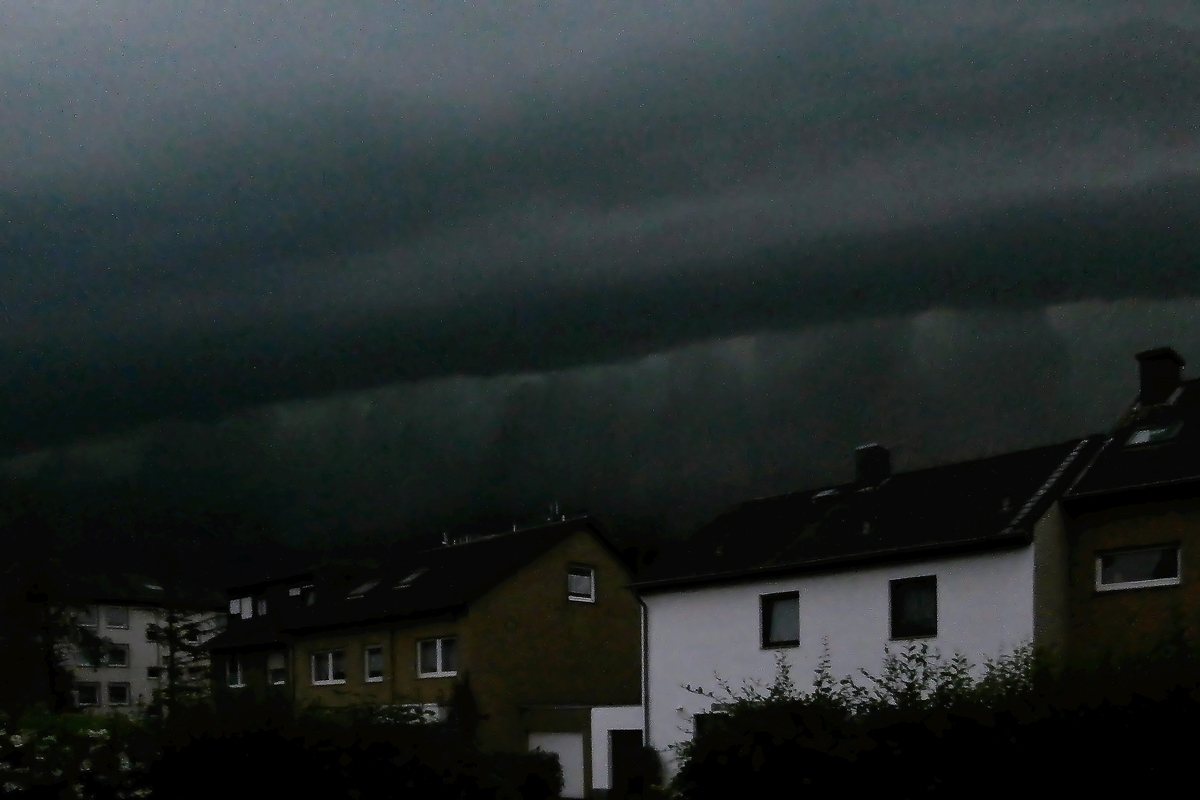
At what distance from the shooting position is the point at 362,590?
4669 centimetres

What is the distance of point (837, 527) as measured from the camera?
30.1 meters

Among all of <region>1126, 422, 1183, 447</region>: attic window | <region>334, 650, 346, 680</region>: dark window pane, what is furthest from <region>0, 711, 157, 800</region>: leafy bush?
<region>334, 650, 346, 680</region>: dark window pane

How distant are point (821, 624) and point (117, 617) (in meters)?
69.7

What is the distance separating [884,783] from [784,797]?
0.83 meters

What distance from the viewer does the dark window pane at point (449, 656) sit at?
127 ft

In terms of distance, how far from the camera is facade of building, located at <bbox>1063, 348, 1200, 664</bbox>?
2350 centimetres

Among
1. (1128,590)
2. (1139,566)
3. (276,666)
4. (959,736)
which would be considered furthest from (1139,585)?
(276,666)

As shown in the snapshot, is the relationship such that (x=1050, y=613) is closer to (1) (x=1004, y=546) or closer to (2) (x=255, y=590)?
(1) (x=1004, y=546)

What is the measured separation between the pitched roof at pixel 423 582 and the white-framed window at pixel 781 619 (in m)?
11.6

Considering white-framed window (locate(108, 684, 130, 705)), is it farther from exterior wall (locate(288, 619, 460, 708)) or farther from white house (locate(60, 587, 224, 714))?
exterior wall (locate(288, 619, 460, 708))

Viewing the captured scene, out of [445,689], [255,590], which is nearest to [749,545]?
[445,689]

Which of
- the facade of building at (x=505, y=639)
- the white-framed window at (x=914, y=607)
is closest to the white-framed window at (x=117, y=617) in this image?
the facade of building at (x=505, y=639)

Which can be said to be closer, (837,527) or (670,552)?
(837,527)

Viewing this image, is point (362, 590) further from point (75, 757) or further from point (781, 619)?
point (75, 757)
